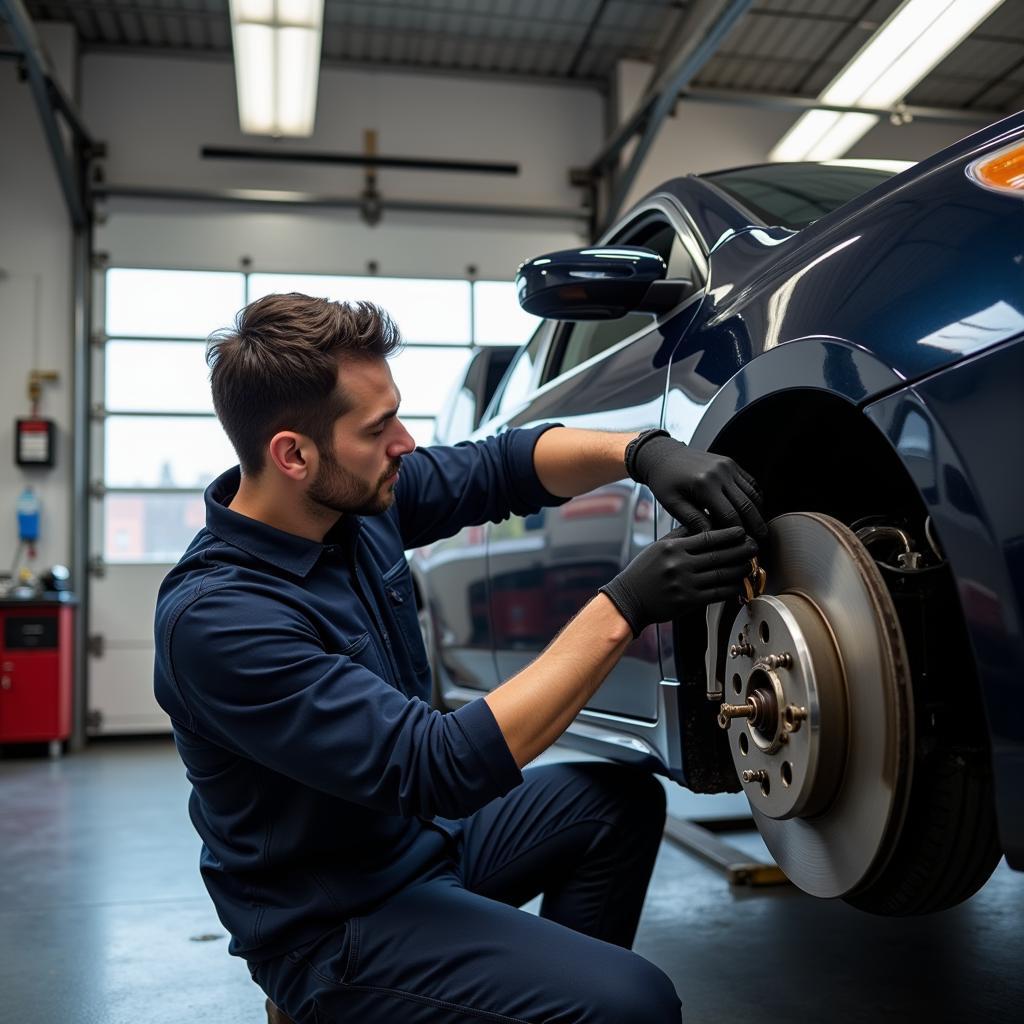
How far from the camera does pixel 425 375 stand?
6.38 metres

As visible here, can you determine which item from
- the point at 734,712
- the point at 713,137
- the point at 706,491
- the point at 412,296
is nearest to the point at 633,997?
the point at 734,712

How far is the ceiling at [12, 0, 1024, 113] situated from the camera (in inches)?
233

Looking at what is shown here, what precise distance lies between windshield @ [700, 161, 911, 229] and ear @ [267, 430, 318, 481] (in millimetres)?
716

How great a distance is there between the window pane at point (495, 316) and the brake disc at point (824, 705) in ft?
17.7

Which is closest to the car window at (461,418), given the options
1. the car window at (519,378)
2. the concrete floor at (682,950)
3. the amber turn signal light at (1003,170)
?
the car window at (519,378)

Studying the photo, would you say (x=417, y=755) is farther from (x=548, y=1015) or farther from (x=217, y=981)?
(x=217, y=981)

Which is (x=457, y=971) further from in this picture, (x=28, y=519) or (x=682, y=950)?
(x=28, y=519)

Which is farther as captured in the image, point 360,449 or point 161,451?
point 161,451

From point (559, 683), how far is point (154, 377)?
542 centimetres

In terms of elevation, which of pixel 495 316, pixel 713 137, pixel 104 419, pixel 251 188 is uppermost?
pixel 713 137

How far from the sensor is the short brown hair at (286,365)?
130 centimetres

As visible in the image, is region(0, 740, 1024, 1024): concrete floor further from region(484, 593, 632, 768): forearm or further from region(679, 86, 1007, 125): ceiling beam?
region(679, 86, 1007, 125): ceiling beam

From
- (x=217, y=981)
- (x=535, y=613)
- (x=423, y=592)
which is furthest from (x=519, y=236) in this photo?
(x=217, y=981)

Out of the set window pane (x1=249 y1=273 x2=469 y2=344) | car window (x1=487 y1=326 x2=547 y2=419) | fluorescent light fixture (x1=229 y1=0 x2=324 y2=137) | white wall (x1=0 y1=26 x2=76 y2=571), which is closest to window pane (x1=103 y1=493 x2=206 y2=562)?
white wall (x1=0 y1=26 x2=76 y2=571)
